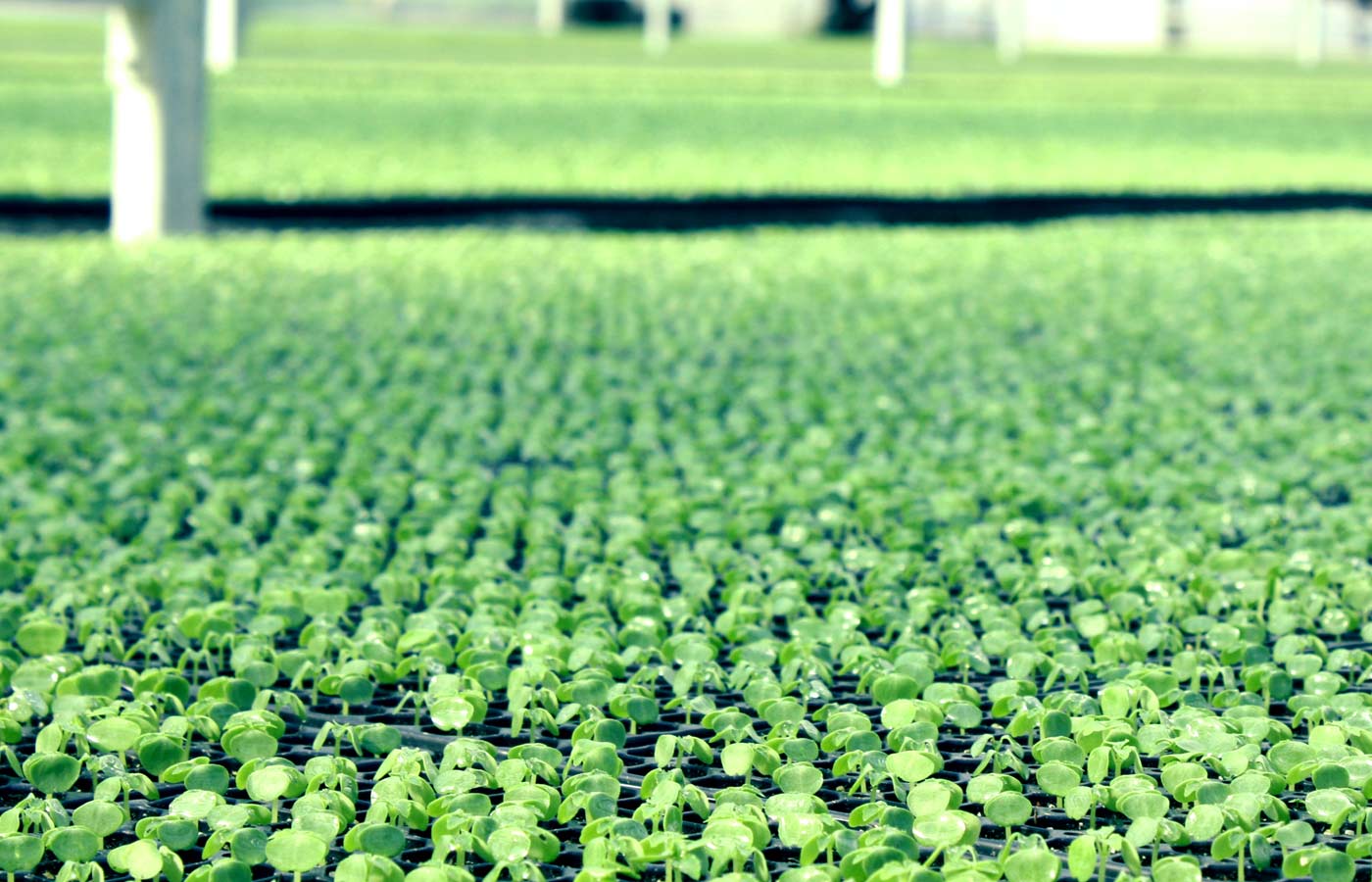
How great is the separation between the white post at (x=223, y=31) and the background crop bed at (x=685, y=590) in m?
13.8

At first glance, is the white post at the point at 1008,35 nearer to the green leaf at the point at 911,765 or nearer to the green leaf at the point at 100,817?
the green leaf at the point at 911,765

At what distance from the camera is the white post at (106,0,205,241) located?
279 inches

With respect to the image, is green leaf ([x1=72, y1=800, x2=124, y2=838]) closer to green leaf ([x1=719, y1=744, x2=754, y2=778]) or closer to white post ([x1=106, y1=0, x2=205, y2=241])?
green leaf ([x1=719, y1=744, x2=754, y2=778])

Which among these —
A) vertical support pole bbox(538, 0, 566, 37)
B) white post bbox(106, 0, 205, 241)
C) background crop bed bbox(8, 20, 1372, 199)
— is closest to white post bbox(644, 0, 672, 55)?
background crop bed bbox(8, 20, 1372, 199)

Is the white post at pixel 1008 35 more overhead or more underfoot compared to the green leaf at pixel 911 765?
more overhead

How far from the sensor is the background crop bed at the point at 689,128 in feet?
32.5

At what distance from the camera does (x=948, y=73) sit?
72.2 ft

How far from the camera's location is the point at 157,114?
23.4 feet

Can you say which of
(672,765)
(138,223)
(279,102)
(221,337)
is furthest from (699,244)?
(279,102)

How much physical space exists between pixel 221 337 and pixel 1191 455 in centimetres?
279

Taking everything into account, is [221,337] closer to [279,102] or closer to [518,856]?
[518,856]

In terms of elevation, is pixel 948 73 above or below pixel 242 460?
above

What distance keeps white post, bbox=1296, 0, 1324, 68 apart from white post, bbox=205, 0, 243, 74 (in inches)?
679

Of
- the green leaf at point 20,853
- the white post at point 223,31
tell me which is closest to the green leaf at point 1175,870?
the green leaf at point 20,853
